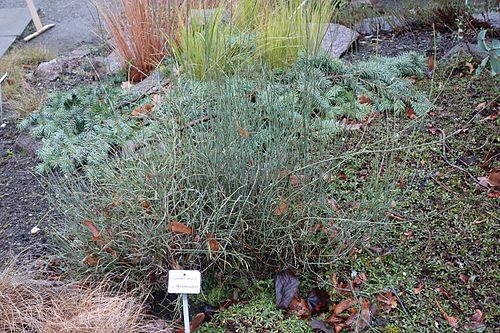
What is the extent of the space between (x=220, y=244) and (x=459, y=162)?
4.48 ft

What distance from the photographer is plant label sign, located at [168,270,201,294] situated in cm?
186

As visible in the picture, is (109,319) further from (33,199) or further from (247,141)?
(33,199)

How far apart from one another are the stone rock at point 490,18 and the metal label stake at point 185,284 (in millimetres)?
3150

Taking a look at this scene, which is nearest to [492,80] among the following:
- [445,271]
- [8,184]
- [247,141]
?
[445,271]

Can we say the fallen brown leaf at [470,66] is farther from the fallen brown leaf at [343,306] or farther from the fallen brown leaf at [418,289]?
the fallen brown leaf at [343,306]

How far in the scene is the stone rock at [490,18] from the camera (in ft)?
13.5

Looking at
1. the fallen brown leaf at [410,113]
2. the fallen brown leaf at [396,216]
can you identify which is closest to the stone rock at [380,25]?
the fallen brown leaf at [410,113]

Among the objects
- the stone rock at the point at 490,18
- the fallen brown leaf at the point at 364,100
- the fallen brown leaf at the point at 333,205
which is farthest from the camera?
the stone rock at the point at 490,18

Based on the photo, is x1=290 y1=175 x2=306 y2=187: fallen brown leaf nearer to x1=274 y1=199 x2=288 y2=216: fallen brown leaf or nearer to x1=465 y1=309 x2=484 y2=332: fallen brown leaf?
x1=274 y1=199 x2=288 y2=216: fallen brown leaf

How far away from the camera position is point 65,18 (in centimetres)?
592

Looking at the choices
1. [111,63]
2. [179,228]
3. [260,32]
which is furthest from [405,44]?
[179,228]

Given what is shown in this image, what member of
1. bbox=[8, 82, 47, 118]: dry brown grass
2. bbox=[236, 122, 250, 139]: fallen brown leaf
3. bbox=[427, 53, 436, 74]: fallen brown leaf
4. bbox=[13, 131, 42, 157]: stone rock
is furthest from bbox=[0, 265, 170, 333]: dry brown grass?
bbox=[427, 53, 436, 74]: fallen brown leaf

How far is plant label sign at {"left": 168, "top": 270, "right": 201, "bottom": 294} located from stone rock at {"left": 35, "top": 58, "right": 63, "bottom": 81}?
2906mm

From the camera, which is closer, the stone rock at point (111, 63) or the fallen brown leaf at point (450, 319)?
the fallen brown leaf at point (450, 319)
